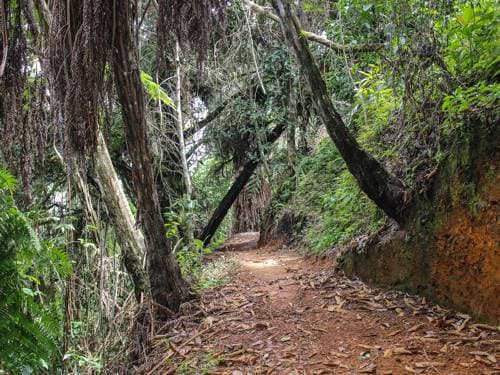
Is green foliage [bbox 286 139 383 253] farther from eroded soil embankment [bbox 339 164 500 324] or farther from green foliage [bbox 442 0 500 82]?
green foliage [bbox 442 0 500 82]

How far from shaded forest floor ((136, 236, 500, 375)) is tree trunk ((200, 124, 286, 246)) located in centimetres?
473

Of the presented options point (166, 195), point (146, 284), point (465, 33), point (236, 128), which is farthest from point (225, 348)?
point (236, 128)

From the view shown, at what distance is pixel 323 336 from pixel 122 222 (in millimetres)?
2471

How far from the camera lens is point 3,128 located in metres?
3.46

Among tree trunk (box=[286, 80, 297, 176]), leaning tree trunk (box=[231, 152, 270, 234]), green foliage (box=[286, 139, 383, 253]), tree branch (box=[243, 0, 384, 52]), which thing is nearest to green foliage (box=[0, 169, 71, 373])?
green foliage (box=[286, 139, 383, 253])

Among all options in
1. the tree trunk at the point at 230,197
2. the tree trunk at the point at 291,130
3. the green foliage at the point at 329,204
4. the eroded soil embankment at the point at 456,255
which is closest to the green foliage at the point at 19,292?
the eroded soil embankment at the point at 456,255

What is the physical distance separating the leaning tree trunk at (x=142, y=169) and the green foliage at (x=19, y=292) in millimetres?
774

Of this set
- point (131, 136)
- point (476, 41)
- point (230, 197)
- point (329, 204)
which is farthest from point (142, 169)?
point (230, 197)

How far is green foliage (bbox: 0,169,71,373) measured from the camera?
267 centimetres

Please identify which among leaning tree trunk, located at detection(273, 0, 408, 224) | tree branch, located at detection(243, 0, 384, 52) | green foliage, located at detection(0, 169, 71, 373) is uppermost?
tree branch, located at detection(243, 0, 384, 52)

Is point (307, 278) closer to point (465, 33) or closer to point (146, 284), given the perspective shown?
point (146, 284)

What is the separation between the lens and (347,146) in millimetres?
3623

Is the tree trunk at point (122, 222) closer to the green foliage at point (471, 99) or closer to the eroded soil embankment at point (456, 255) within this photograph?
the eroded soil embankment at point (456, 255)

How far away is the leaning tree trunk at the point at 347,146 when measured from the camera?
3518 mm
